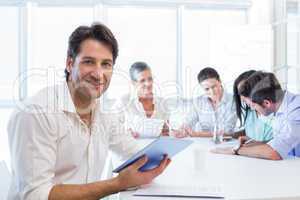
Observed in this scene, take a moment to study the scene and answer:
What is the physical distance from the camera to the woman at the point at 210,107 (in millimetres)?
2783

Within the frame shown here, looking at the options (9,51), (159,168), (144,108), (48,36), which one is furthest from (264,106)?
(9,51)

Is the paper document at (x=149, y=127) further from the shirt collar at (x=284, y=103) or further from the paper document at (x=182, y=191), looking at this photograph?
the paper document at (x=182, y=191)

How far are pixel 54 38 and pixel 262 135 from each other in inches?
111

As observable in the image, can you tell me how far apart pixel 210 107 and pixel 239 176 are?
67.0 inches

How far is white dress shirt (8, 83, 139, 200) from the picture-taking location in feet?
3.54

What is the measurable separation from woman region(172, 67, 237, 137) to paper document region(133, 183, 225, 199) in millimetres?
1565

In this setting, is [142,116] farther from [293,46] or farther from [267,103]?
[293,46]

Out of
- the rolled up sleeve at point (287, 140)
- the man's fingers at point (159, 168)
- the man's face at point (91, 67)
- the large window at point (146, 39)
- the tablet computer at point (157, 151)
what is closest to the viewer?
the tablet computer at point (157, 151)

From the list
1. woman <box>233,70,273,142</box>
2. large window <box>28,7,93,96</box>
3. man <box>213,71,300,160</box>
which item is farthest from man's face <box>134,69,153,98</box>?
large window <box>28,7,93,96</box>

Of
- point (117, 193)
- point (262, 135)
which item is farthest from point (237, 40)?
point (117, 193)

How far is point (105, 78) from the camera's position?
4.34 ft

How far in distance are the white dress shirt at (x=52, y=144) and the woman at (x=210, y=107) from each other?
145 centimetres

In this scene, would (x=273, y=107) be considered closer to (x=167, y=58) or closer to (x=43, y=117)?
(x=43, y=117)

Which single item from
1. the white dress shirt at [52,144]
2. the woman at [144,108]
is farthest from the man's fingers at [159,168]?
the woman at [144,108]
